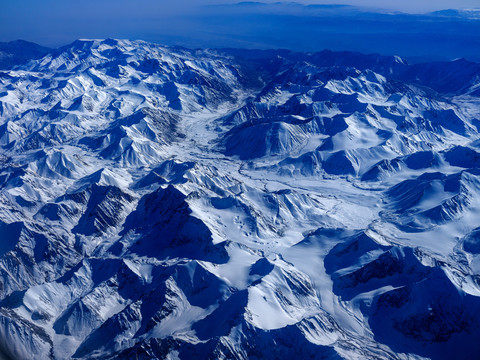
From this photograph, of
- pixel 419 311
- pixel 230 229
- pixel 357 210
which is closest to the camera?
pixel 419 311

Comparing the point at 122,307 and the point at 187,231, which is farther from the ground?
the point at 187,231

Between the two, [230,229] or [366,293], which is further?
[230,229]

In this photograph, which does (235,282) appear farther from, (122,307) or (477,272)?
(477,272)

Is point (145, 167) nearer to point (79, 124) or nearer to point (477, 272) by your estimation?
point (79, 124)

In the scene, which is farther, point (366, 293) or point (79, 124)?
point (79, 124)

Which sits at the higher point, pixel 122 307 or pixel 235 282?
pixel 235 282

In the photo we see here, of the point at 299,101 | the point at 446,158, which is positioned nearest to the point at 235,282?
the point at 446,158

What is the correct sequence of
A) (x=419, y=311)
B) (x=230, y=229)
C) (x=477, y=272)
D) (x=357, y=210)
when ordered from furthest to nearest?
(x=357, y=210) → (x=230, y=229) → (x=477, y=272) → (x=419, y=311)

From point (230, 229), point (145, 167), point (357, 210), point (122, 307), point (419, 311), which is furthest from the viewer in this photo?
point (145, 167)

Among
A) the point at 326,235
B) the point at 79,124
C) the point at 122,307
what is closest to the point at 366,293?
Result: the point at 326,235
